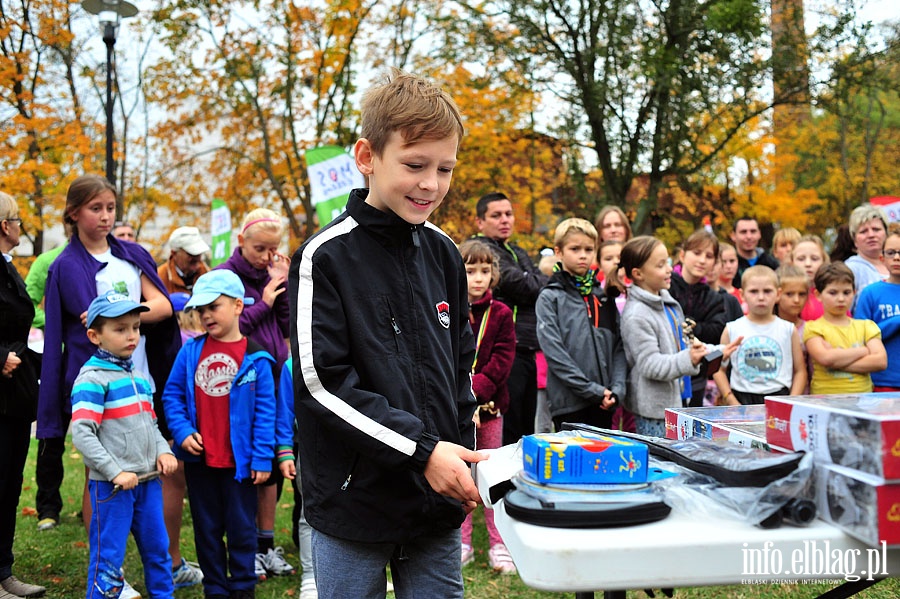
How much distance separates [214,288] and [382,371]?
7.69ft

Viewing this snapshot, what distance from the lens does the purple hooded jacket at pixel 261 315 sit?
4.75m

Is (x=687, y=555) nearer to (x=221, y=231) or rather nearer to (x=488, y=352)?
(x=488, y=352)

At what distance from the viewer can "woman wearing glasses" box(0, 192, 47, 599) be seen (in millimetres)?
4141

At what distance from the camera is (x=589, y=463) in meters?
1.49

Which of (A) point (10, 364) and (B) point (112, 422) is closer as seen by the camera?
(B) point (112, 422)

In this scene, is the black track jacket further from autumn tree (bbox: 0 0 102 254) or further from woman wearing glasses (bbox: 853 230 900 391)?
autumn tree (bbox: 0 0 102 254)

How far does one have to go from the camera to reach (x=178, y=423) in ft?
13.2

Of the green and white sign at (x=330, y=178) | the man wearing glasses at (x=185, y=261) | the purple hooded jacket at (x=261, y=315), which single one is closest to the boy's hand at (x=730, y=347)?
the purple hooded jacket at (x=261, y=315)

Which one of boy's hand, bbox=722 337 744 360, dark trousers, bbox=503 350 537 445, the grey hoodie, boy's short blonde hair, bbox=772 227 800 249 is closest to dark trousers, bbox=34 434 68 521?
dark trousers, bbox=503 350 537 445

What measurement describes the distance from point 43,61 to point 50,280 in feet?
42.4

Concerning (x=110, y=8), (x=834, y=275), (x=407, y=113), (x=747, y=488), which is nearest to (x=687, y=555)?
(x=747, y=488)

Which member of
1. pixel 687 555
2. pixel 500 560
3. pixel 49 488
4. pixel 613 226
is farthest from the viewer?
pixel 613 226

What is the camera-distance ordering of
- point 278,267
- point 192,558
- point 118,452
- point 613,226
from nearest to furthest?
1. point 118,452
2. point 192,558
3. point 278,267
4. point 613,226

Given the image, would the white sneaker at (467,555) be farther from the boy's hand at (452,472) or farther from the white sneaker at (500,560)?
the boy's hand at (452,472)
